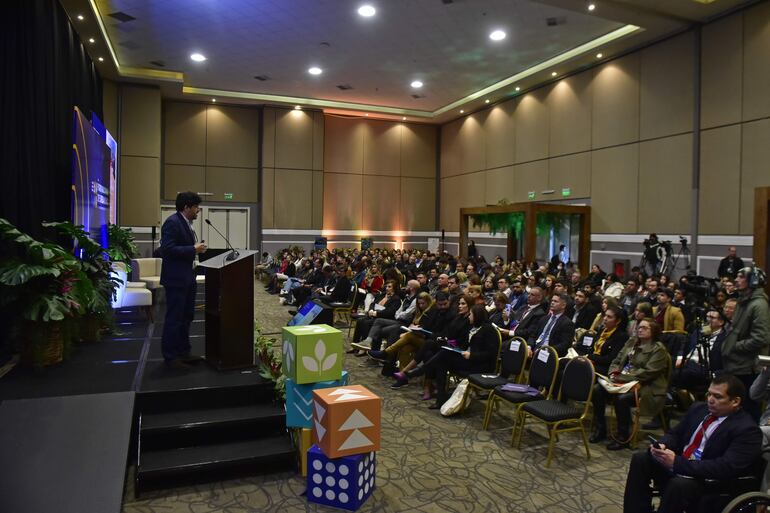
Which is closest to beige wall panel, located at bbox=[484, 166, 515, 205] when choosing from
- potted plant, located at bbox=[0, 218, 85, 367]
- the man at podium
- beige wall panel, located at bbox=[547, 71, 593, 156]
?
beige wall panel, located at bbox=[547, 71, 593, 156]

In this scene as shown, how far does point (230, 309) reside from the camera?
4.27 metres

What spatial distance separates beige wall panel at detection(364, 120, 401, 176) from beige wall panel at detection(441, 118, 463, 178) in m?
1.63

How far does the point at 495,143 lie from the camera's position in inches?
656

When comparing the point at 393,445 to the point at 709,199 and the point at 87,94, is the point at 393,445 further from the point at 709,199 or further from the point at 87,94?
the point at 87,94

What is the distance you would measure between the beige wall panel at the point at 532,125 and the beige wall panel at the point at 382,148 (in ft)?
17.3

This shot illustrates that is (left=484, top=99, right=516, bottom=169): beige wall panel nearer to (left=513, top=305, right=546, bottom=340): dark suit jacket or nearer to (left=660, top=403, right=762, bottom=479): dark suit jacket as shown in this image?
(left=513, top=305, right=546, bottom=340): dark suit jacket

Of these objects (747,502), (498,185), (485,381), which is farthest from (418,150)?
(747,502)

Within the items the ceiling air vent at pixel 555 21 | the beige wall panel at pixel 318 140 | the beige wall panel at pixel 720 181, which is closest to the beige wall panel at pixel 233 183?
the beige wall panel at pixel 318 140

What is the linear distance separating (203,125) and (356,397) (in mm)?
15887

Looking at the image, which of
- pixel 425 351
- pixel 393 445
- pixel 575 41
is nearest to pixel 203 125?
pixel 575 41

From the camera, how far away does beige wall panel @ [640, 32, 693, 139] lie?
34.7 feet

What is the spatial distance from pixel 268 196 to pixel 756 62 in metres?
13.4

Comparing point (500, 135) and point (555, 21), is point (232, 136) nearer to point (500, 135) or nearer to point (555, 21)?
point (500, 135)

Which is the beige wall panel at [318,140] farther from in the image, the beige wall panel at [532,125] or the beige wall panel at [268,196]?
the beige wall panel at [532,125]
